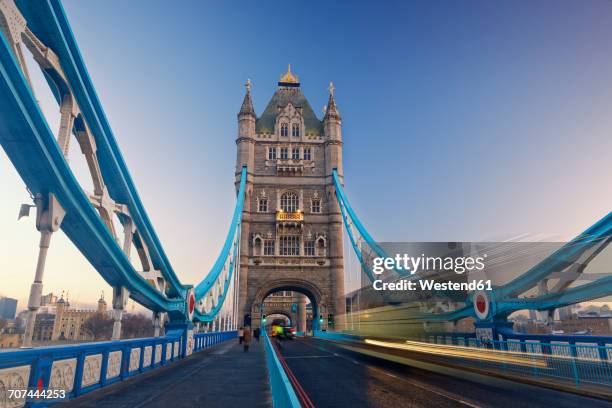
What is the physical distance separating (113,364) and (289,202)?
39.3 metres

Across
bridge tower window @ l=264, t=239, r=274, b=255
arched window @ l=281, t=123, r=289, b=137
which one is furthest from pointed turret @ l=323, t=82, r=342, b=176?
bridge tower window @ l=264, t=239, r=274, b=255

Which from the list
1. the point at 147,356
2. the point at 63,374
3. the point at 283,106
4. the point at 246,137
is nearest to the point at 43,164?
the point at 63,374

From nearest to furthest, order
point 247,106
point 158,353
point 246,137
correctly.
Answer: point 158,353
point 246,137
point 247,106

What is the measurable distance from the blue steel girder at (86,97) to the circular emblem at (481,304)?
14169mm

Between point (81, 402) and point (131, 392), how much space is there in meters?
1.45

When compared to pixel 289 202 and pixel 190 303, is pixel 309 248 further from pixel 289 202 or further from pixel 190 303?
pixel 190 303

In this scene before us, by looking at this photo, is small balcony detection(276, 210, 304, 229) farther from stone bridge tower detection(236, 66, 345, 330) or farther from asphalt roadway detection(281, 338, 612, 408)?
asphalt roadway detection(281, 338, 612, 408)

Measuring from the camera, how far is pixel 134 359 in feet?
40.3

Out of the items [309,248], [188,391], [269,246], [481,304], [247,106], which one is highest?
[247,106]

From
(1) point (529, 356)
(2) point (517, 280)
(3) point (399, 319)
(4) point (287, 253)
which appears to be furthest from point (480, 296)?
(4) point (287, 253)

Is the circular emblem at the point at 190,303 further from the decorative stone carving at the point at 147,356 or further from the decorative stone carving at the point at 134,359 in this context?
the decorative stone carving at the point at 134,359

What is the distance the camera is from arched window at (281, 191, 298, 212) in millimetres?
49219

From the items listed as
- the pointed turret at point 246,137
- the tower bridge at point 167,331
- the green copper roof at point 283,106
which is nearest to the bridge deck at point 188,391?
the tower bridge at point 167,331

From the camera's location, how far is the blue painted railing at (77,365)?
652 centimetres
